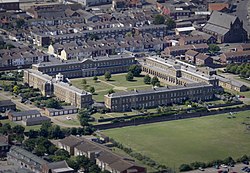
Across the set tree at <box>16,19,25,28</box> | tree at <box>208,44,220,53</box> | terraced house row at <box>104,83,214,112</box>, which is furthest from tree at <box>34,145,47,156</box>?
tree at <box>16,19,25,28</box>

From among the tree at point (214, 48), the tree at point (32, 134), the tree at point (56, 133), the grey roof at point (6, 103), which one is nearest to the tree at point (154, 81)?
the grey roof at point (6, 103)

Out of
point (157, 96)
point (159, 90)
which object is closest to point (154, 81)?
point (159, 90)

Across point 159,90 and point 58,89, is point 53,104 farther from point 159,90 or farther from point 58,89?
point 159,90

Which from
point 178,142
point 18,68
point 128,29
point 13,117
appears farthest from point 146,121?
point 128,29

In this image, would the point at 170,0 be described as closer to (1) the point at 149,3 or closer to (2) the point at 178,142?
(1) the point at 149,3

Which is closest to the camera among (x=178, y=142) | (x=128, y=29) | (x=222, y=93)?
(x=178, y=142)
